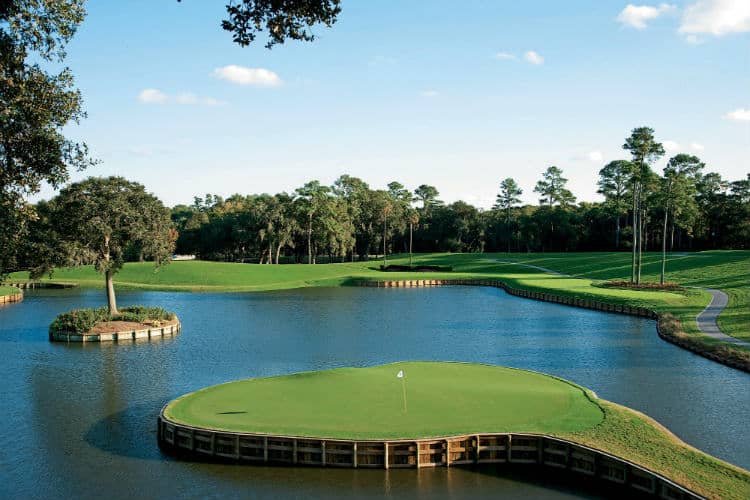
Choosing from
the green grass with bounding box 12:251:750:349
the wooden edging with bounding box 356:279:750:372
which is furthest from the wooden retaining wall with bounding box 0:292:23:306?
the wooden edging with bounding box 356:279:750:372

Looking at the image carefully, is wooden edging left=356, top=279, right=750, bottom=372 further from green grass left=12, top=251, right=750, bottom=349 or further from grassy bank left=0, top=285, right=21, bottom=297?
grassy bank left=0, top=285, right=21, bottom=297

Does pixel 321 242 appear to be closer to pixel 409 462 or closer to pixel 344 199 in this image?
pixel 344 199

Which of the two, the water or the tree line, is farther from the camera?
the tree line

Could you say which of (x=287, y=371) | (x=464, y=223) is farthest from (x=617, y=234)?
(x=287, y=371)

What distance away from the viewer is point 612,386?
99.2 feet

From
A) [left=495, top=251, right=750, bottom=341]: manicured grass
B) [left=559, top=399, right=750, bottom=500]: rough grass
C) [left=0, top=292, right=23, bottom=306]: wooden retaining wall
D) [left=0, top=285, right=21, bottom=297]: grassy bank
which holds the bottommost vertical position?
[left=0, top=292, right=23, bottom=306]: wooden retaining wall

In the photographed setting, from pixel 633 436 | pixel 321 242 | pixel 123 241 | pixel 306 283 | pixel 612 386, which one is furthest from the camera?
pixel 321 242

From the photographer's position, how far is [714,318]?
158 ft

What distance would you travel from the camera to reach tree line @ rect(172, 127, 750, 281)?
111688 mm

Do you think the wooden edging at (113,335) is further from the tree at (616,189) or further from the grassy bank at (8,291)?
the tree at (616,189)

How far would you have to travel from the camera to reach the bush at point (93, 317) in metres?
45.3

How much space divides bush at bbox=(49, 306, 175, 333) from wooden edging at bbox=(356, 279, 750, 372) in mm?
37490

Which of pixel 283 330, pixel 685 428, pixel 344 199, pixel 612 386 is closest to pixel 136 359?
pixel 283 330

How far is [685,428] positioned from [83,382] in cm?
2810
